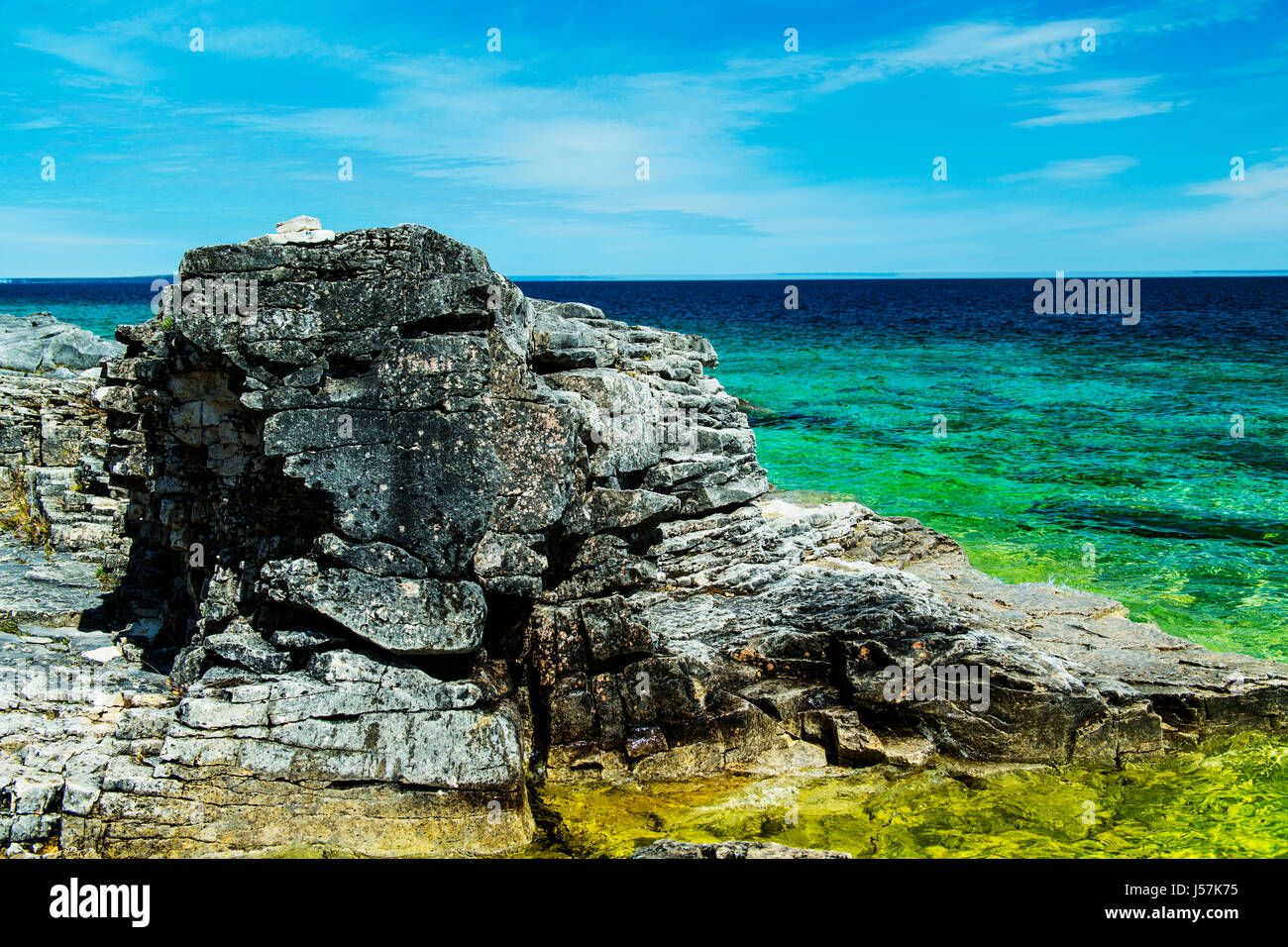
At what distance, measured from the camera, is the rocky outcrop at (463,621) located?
8.88 metres

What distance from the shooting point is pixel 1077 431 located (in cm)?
3553

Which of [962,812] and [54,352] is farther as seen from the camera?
[54,352]

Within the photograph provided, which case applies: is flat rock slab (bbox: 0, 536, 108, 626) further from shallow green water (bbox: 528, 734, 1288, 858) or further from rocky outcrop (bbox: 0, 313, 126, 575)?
shallow green water (bbox: 528, 734, 1288, 858)

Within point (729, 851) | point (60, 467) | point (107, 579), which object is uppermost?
point (60, 467)

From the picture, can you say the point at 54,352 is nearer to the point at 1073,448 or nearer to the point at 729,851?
the point at 729,851

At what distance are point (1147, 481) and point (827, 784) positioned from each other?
21509 mm

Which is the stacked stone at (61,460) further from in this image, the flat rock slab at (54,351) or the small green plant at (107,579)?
the flat rock slab at (54,351)

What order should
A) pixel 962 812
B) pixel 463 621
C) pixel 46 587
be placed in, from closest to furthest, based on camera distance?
1. pixel 463 621
2. pixel 962 812
3. pixel 46 587

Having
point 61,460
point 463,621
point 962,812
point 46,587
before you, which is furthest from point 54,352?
point 962,812

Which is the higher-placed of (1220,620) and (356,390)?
(356,390)

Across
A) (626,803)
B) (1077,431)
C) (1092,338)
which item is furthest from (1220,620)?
(1092,338)

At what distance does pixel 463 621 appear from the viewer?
9492 mm

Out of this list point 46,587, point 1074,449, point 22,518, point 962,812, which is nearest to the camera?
point 962,812
